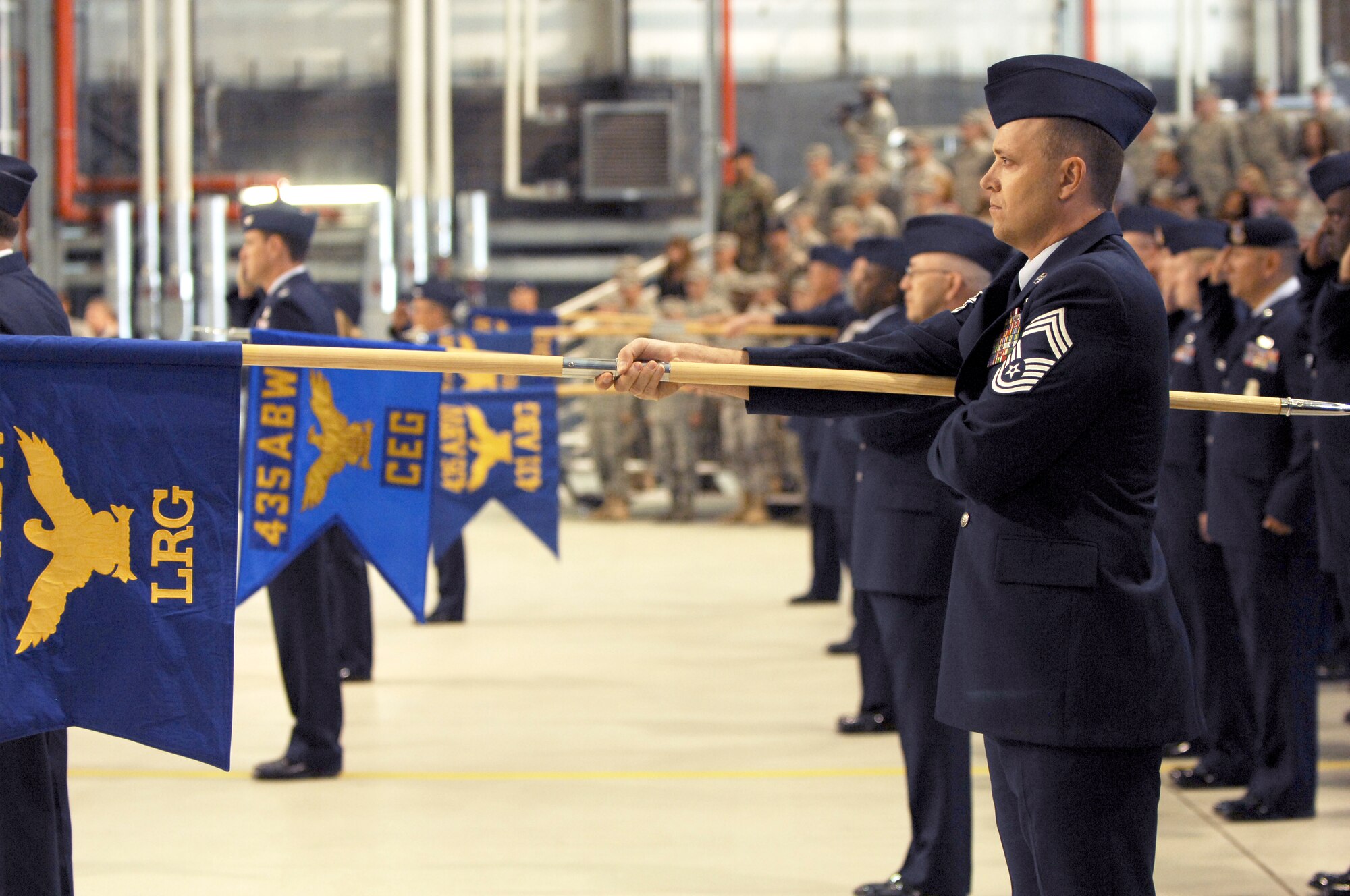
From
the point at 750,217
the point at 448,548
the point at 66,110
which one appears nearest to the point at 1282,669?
the point at 448,548

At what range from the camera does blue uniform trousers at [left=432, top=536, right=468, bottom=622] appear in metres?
7.71

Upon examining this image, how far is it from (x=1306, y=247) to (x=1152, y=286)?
1988 millimetres

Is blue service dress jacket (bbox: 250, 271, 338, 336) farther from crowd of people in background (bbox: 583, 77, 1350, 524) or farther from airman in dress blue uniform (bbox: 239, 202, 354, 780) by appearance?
crowd of people in background (bbox: 583, 77, 1350, 524)

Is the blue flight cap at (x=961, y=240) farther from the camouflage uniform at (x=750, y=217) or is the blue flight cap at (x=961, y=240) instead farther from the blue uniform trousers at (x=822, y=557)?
the camouflage uniform at (x=750, y=217)

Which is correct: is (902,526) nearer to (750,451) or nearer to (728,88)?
(750,451)

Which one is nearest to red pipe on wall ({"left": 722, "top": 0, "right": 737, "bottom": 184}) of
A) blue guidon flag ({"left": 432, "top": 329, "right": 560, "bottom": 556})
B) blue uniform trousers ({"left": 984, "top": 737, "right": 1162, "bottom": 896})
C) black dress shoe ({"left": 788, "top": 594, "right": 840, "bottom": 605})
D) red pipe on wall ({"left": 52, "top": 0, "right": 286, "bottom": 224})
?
red pipe on wall ({"left": 52, "top": 0, "right": 286, "bottom": 224})

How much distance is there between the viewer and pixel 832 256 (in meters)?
7.41

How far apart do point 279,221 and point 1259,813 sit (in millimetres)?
3318

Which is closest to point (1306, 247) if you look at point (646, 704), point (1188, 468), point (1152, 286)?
point (1188, 468)

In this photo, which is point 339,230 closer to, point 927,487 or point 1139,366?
point 927,487

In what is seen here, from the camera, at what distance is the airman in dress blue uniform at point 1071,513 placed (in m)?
2.19

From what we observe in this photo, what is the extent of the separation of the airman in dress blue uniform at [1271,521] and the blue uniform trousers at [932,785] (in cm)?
110

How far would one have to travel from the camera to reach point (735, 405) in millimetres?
10891

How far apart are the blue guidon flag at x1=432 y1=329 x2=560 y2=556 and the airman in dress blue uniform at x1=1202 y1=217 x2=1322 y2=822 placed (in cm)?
315
